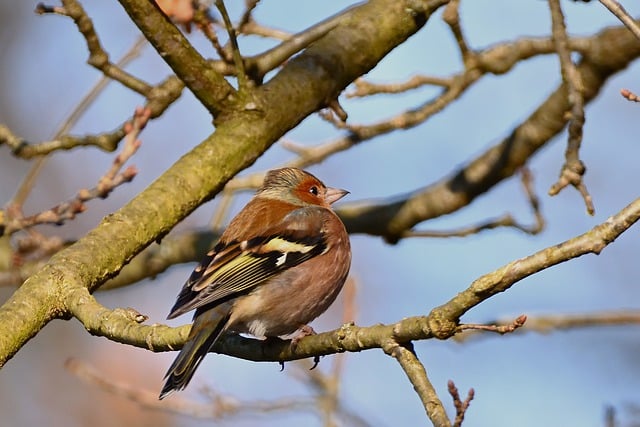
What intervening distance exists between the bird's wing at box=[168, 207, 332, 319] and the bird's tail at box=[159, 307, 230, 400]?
7.9 inches

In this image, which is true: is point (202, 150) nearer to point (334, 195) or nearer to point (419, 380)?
point (334, 195)

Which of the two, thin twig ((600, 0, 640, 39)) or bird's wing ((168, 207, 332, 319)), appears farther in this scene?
bird's wing ((168, 207, 332, 319))

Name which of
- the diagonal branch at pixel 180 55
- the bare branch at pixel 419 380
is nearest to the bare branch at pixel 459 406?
the bare branch at pixel 419 380

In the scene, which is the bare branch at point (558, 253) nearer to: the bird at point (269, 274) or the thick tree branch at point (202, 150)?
the bird at point (269, 274)

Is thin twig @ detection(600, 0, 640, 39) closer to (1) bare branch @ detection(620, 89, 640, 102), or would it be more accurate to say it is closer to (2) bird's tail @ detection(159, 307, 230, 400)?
(1) bare branch @ detection(620, 89, 640, 102)

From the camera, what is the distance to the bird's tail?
12.4ft

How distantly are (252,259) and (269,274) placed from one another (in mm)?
113

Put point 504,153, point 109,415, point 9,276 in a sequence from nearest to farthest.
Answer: point 9,276
point 504,153
point 109,415

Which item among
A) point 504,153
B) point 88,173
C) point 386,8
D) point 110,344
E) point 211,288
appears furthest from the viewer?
point 88,173

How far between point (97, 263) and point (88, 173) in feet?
24.3

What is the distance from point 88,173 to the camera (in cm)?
1109

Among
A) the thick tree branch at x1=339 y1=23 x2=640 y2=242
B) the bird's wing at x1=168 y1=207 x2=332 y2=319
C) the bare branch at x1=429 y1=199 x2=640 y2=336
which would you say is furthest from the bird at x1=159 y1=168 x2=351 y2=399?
the bare branch at x1=429 y1=199 x2=640 y2=336

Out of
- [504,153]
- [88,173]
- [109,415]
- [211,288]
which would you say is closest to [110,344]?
[109,415]

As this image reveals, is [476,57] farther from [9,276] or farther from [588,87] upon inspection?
[9,276]
